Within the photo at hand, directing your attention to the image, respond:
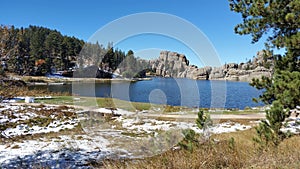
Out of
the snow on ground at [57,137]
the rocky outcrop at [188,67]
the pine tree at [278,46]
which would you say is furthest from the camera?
the rocky outcrop at [188,67]

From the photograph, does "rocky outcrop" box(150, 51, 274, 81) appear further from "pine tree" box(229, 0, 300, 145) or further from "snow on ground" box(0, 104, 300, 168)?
"snow on ground" box(0, 104, 300, 168)

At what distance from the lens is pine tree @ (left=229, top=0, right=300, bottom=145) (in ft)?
17.9

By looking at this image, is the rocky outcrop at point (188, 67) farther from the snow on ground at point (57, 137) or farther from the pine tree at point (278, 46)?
the snow on ground at point (57, 137)

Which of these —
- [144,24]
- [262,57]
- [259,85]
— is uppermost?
[144,24]

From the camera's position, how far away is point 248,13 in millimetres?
6746

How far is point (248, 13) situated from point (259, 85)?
86.0 inches

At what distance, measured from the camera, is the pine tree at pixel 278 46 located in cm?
546

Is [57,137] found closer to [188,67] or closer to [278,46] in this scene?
[278,46]

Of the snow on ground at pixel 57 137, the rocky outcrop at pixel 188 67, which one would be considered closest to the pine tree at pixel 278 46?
the rocky outcrop at pixel 188 67

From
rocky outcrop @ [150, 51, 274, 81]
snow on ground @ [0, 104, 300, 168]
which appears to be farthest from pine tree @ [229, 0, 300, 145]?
snow on ground @ [0, 104, 300, 168]

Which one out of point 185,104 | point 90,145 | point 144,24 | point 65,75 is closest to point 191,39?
point 144,24

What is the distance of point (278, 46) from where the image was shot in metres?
6.39

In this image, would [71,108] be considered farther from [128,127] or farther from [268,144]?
[268,144]

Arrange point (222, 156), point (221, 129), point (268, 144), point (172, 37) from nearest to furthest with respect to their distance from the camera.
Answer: point (222, 156), point (268, 144), point (172, 37), point (221, 129)
